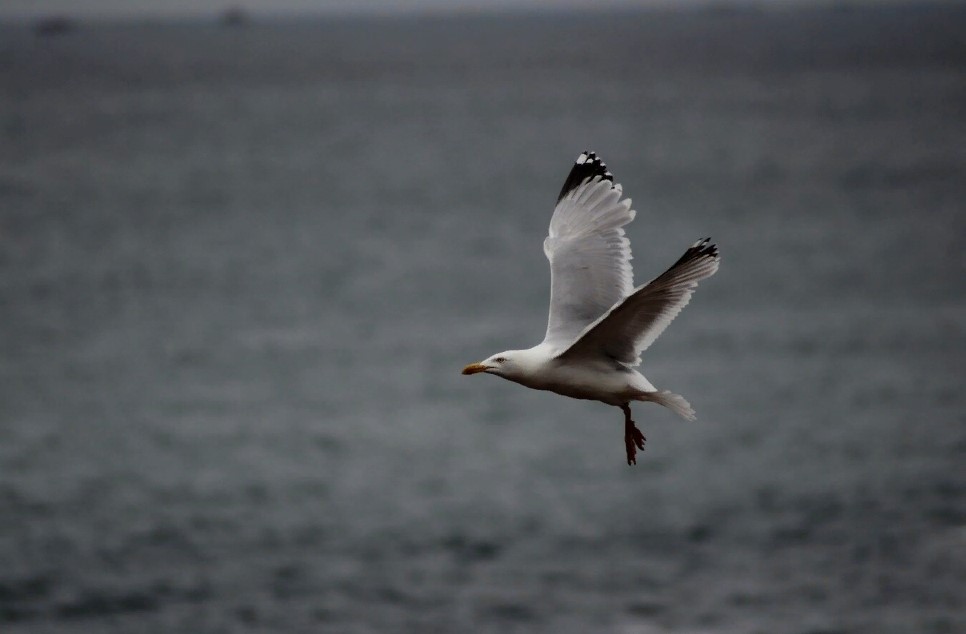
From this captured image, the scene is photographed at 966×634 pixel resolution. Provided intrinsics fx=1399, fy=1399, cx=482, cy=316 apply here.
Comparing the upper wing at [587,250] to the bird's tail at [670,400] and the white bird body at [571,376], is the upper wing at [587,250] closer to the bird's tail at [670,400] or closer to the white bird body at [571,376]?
the white bird body at [571,376]

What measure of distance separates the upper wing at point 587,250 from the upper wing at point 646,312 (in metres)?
0.67

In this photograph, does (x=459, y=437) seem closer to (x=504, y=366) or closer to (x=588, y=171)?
(x=588, y=171)

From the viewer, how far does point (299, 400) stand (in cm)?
6950

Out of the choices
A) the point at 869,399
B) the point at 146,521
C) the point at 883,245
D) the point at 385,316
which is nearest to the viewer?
the point at 146,521

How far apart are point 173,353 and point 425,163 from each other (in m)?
86.2

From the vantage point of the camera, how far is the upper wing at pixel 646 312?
10328 millimetres

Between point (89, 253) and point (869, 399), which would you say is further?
point (89, 253)

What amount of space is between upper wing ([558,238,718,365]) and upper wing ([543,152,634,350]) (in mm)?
665

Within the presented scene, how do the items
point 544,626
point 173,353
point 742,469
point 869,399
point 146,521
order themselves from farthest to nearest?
1. point 173,353
2. point 869,399
3. point 742,469
4. point 146,521
5. point 544,626

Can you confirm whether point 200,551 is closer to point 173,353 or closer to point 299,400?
point 299,400

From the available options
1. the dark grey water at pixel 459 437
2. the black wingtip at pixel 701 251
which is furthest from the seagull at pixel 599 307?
the dark grey water at pixel 459 437

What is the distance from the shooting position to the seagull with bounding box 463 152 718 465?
10508 millimetres

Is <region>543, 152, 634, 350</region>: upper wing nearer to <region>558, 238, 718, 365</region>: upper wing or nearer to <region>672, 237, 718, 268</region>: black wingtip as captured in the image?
<region>558, 238, 718, 365</region>: upper wing

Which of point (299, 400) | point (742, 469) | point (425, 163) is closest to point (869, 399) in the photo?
point (742, 469)
